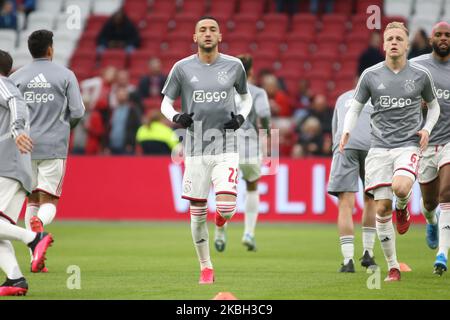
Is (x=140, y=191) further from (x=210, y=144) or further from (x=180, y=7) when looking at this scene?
(x=210, y=144)

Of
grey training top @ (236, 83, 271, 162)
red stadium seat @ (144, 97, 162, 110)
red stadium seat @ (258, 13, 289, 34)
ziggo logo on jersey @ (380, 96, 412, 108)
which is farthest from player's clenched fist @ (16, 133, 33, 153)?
red stadium seat @ (258, 13, 289, 34)

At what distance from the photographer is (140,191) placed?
832 inches

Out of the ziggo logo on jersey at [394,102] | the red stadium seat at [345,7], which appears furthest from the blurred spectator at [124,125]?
the ziggo logo on jersey at [394,102]

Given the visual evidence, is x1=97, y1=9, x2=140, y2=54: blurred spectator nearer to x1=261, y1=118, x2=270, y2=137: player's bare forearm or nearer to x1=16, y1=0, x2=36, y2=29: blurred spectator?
x1=16, y1=0, x2=36, y2=29: blurred spectator

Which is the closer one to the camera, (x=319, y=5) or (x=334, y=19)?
(x=334, y=19)

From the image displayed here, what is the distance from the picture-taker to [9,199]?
938cm

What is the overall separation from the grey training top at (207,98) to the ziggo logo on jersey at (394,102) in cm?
153

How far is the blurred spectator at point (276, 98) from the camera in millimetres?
22391

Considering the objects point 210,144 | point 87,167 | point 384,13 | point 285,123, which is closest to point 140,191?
point 87,167

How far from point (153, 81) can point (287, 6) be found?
4879 millimetres

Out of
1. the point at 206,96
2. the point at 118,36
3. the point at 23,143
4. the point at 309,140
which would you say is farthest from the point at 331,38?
the point at 23,143

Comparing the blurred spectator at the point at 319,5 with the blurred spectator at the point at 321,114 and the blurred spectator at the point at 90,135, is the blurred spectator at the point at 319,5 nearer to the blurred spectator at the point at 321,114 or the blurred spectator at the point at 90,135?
the blurred spectator at the point at 321,114

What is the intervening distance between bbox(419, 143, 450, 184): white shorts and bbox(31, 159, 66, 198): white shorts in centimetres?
431

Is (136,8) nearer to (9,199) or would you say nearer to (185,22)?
(185,22)
